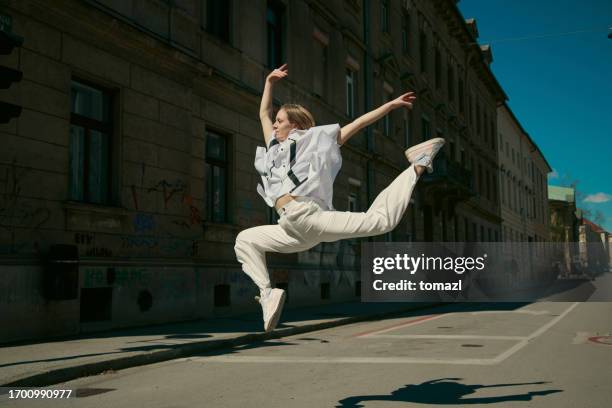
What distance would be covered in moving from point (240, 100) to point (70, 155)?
20.1 feet

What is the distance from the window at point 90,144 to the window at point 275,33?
7.38 m

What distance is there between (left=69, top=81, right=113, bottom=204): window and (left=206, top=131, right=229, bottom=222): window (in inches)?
138

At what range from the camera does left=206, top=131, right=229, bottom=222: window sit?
628 inches

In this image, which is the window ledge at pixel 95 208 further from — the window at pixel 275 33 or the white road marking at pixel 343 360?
the window at pixel 275 33

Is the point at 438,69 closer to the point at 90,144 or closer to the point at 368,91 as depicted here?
the point at 368,91

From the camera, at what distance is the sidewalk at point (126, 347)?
7617 mm

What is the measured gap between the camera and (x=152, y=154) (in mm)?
13586

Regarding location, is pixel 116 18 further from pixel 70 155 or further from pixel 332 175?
pixel 332 175

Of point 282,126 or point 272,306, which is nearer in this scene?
point 272,306

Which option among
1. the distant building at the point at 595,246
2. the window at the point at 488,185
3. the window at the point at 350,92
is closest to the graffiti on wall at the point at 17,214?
the window at the point at 350,92

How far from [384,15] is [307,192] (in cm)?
2561

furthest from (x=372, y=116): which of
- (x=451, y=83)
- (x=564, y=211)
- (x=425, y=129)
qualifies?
(x=564, y=211)

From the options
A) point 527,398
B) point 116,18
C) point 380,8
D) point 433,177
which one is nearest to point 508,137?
point 433,177

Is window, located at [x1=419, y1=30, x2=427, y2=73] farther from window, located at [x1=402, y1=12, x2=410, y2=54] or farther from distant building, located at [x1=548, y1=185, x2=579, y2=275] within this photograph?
distant building, located at [x1=548, y1=185, x2=579, y2=275]
